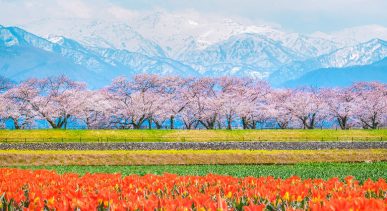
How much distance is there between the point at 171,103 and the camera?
237ft

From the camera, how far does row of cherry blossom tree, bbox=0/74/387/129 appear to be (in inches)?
2731

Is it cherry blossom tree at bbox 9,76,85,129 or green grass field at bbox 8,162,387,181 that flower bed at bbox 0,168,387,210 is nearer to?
green grass field at bbox 8,162,387,181

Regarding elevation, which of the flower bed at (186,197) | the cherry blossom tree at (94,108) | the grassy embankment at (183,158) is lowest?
→ the grassy embankment at (183,158)

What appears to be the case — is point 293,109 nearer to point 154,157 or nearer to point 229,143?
point 229,143

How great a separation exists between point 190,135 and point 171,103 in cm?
1796

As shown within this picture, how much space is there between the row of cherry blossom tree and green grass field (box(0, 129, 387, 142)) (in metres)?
13.5

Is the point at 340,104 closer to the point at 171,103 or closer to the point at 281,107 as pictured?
the point at 281,107

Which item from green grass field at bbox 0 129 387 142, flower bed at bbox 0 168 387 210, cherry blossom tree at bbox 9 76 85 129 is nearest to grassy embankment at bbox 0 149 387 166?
green grass field at bbox 0 129 387 142

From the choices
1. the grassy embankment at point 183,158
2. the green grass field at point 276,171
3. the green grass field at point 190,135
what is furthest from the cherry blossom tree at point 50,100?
the green grass field at point 276,171

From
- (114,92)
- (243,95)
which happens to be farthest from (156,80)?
(243,95)

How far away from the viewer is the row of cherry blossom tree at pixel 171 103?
6938 centimetres

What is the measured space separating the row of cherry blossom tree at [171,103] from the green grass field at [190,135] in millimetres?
13526

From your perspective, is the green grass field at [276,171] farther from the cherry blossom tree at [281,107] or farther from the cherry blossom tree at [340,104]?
the cherry blossom tree at [340,104]

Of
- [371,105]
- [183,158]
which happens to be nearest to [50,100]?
[183,158]
